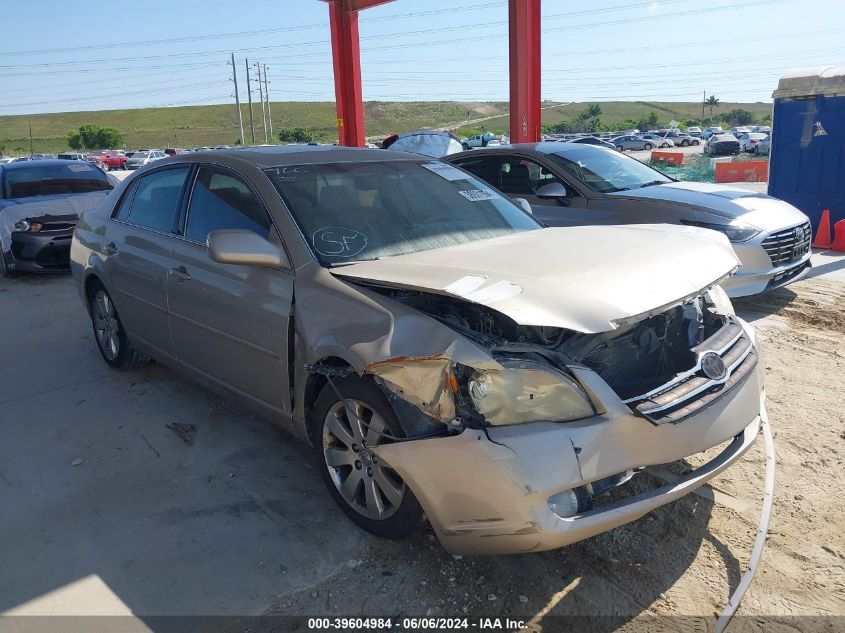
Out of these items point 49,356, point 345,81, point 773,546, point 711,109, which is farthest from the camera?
point 711,109

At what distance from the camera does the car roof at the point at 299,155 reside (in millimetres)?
3885

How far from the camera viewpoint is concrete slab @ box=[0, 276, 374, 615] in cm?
277

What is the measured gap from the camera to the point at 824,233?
363 inches

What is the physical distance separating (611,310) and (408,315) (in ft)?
2.61

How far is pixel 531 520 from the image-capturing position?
2354mm

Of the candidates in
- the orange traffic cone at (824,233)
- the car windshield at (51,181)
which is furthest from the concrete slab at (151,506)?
the orange traffic cone at (824,233)

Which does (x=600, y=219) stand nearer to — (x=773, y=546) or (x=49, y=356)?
(x=773, y=546)

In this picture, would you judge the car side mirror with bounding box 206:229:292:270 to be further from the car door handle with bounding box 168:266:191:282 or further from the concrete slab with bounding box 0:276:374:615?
the concrete slab with bounding box 0:276:374:615

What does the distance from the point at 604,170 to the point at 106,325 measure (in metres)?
5.07

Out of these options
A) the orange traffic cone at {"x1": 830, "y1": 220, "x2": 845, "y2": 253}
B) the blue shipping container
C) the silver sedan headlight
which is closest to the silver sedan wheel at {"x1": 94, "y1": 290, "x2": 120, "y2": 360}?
the silver sedan headlight

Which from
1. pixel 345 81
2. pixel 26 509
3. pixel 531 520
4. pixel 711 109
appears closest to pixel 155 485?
pixel 26 509

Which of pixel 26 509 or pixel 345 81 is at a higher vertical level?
pixel 345 81

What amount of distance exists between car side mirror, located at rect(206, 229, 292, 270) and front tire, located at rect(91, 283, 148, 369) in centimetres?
220

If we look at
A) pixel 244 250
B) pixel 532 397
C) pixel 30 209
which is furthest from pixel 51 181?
pixel 532 397
